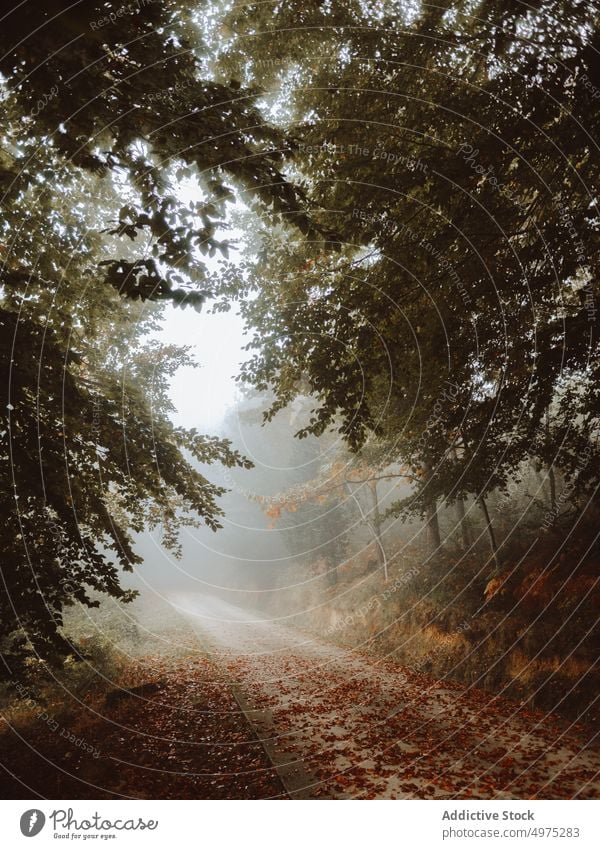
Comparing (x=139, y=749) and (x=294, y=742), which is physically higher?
(x=139, y=749)

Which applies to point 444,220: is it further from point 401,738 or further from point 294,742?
point 294,742

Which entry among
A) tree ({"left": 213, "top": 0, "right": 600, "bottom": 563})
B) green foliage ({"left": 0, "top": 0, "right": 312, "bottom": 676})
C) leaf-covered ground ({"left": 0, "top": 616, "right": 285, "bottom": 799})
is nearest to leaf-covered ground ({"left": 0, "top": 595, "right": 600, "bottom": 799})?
leaf-covered ground ({"left": 0, "top": 616, "right": 285, "bottom": 799})

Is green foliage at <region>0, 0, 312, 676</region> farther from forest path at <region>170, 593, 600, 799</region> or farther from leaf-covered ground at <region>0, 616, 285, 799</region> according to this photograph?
forest path at <region>170, 593, 600, 799</region>

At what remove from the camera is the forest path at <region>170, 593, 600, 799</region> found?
494 cm

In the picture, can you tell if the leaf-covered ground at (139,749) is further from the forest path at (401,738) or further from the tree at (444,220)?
the tree at (444,220)

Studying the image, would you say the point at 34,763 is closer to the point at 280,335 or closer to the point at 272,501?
the point at 280,335

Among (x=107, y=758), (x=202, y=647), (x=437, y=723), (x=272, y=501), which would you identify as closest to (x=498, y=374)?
(x=437, y=723)

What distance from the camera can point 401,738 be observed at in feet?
20.7

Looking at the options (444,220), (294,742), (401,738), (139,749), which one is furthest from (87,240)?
(401,738)

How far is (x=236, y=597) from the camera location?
34438 millimetres

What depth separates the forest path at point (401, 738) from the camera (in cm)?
494

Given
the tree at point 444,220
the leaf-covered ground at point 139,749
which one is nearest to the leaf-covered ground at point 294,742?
the leaf-covered ground at point 139,749
